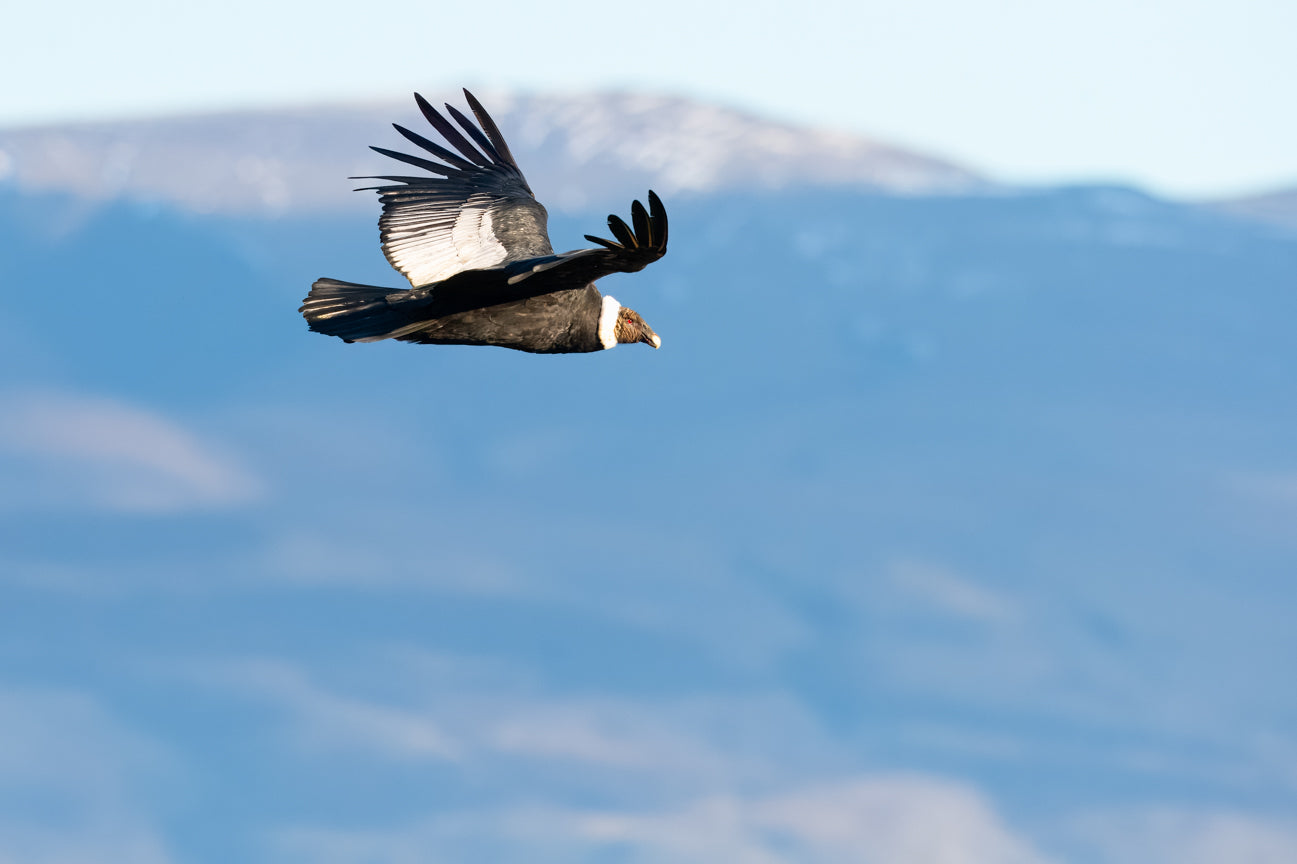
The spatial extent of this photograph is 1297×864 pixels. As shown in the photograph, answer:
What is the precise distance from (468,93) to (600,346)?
3.13 meters

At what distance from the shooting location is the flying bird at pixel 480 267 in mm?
13773

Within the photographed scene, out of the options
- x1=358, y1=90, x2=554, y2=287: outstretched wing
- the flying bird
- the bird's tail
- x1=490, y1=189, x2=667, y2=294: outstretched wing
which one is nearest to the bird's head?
the flying bird

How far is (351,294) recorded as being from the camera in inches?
611

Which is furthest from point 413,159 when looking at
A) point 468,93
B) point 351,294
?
point 351,294

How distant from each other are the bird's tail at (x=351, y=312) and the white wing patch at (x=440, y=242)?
1.66 ft

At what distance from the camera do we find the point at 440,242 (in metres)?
16.4

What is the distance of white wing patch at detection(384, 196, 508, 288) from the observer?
15.9 metres

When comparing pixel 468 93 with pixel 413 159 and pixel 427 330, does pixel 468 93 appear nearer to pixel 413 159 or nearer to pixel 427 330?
pixel 413 159

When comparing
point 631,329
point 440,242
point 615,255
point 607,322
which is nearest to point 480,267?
point 440,242

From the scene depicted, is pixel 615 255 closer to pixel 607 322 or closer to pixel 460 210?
pixel 607 322

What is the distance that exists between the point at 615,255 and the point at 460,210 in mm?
4206

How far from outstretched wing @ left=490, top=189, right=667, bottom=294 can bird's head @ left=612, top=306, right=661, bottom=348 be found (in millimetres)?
1957

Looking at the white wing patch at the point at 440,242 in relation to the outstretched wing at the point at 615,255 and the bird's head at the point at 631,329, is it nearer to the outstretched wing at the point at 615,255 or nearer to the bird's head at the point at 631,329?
the bird's head at the point at 631,329

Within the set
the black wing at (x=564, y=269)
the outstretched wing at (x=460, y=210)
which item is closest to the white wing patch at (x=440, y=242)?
the outstretched wing at (x=460, y=210)
